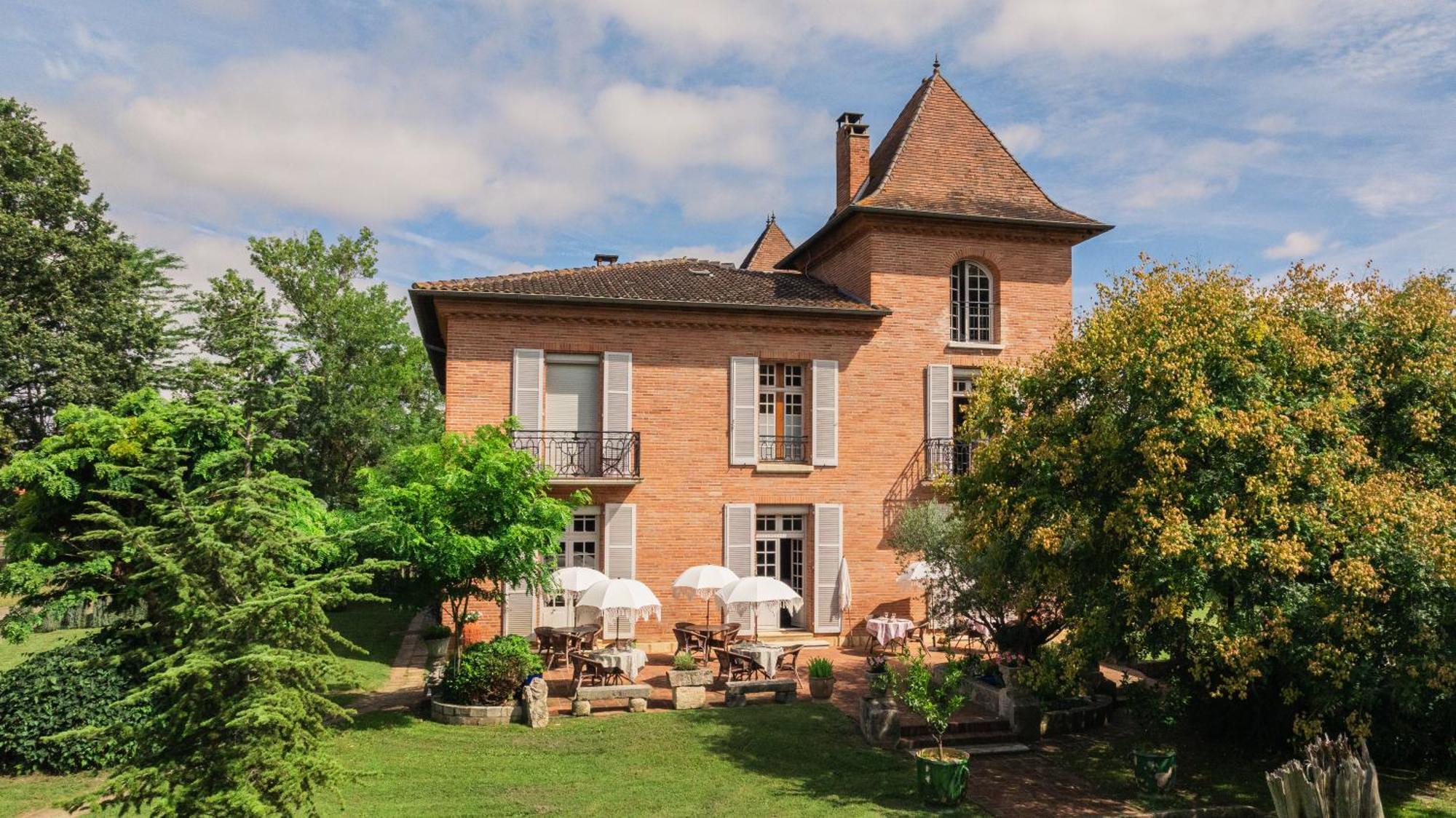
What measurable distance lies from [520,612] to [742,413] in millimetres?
5773

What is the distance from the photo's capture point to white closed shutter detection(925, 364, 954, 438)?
1852 centimetres

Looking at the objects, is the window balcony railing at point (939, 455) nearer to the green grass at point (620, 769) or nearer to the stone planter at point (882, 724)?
the green grass at point (620, 769)

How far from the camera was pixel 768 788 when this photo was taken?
384 inches

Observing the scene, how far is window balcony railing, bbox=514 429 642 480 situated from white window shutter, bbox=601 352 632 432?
0.20m

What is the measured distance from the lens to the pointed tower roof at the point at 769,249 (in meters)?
32.9

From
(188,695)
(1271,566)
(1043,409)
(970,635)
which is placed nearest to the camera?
(188,695)

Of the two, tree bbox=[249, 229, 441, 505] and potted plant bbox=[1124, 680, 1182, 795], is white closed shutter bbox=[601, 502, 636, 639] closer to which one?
potted plant bbox=[1124, 680, 1182, 795]

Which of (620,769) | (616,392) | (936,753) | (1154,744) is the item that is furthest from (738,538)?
(1154,744)

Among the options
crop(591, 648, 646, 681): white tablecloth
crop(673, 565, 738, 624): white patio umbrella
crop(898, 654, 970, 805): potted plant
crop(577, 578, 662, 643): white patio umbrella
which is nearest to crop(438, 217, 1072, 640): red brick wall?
crop(673, 565, 738, 624): white patio umbrella

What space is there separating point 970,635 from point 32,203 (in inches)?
1060

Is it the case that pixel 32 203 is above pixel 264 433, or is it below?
above

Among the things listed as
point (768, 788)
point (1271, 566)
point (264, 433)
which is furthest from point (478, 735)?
point (1271, 566)

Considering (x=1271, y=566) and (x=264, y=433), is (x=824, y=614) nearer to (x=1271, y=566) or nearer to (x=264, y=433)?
→ (x=1271, y=566)

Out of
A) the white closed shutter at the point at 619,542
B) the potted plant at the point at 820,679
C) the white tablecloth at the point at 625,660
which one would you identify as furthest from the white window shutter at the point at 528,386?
the potted plant at the point at 820,679
